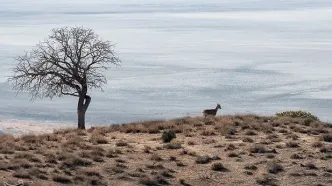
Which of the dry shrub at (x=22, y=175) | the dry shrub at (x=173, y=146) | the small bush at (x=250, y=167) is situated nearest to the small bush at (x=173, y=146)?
the dry shrub at (x=173, y=146)

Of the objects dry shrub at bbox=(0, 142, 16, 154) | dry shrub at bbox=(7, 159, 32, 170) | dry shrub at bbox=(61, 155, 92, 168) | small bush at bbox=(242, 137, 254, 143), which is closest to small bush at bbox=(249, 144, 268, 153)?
small bush at bbox=(242, 137, 254, 143)

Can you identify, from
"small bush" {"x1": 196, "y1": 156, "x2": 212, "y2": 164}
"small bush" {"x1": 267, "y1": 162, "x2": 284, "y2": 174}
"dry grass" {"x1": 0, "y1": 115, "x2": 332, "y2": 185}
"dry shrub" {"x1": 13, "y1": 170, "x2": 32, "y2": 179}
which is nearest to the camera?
"dry shrub" {"x1": 13, "y1": 170, "x2": 32, "y2": 179}

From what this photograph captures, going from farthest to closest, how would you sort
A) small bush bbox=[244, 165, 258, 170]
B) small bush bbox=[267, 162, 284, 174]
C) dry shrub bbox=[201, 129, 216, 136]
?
dry shrub bbox=[201, 129, 216, 136] < small bush bbox=[244, 165, 258, 170] < small bush bbox=[267, 162, 284, 174]

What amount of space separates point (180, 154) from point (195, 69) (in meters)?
40.7

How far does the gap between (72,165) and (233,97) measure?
30.2 metres

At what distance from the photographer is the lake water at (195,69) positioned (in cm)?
4250

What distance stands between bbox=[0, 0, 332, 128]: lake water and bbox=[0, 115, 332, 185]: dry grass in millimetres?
14028

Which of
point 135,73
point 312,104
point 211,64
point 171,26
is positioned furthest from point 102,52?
point 171,26

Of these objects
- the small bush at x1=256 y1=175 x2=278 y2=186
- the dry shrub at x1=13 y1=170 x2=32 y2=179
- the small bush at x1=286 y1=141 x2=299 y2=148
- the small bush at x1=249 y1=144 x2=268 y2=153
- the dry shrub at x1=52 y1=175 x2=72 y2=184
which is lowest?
the small bush at x1=256 y1=175 x2=278 y2=186

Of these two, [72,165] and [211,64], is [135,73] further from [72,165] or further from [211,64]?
[72,165]

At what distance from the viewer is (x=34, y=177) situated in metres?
16.1

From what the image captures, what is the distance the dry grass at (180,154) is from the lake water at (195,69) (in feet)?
46.0

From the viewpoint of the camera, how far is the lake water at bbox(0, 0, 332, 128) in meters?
42.5

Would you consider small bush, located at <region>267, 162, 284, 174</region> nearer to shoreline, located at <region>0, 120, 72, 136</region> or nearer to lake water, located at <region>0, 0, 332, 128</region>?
shoreline, located at <region>0, 120, 72, 136</region>
